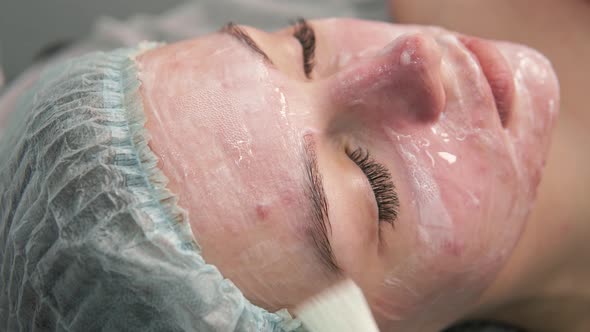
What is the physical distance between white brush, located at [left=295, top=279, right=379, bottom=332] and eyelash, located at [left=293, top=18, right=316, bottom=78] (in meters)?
0.40

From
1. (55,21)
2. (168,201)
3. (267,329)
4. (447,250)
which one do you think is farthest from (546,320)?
(55,21)

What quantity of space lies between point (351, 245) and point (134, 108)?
1.39 feet

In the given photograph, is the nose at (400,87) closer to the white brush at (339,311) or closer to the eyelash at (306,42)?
the eyelash at (306,42)

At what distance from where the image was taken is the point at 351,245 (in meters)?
0.81

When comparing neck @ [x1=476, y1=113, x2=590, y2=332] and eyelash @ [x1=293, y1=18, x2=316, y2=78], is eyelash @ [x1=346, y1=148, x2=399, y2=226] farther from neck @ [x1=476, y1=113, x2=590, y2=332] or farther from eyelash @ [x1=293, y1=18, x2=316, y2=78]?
neck @ [x1=476, y1=113, x2=590, y2=332]

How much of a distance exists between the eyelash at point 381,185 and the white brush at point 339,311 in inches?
5.2

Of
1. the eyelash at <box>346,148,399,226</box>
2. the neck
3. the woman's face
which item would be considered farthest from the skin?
the eyelash at <box>346,148,399,226</box>

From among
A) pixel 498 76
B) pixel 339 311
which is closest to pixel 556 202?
pixel 498 76

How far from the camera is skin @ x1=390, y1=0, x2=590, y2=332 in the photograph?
3.64ft

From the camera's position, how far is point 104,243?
754 millimetres

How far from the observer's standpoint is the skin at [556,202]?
111 centimetres

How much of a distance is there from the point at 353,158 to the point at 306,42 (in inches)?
11.3

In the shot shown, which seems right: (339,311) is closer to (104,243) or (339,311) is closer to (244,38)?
(104,243)

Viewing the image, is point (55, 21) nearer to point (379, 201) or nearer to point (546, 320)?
point (379, 201)
